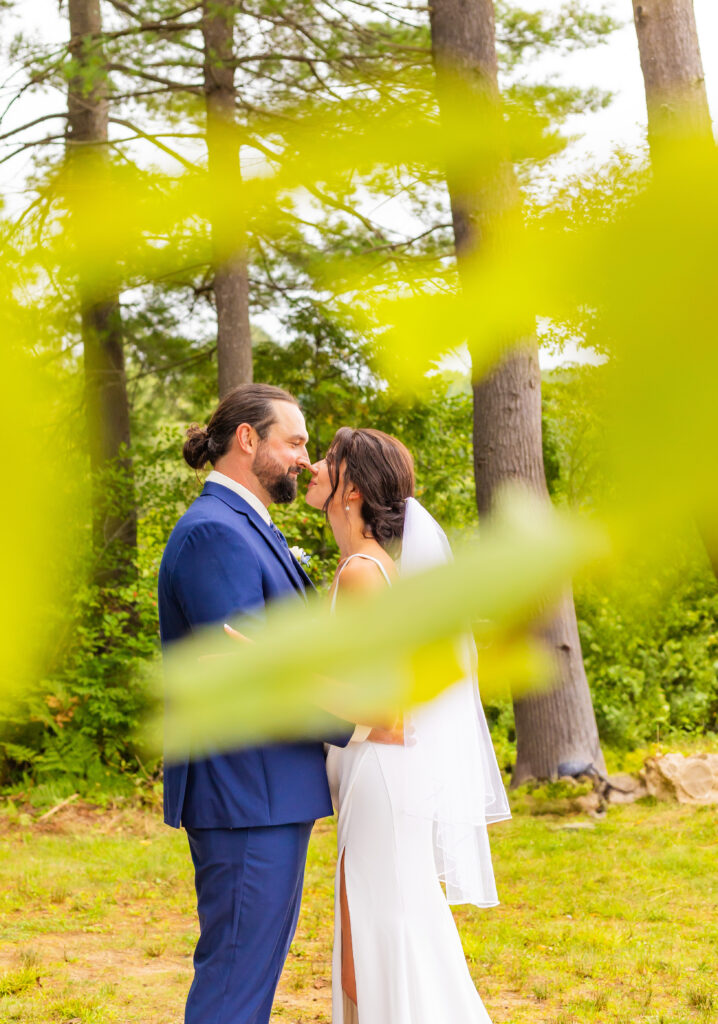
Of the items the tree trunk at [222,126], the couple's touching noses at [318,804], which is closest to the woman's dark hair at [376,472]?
the couple's touching noses at [318,804]

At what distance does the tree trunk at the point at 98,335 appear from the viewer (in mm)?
515

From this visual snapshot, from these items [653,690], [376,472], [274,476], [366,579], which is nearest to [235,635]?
[366,579]

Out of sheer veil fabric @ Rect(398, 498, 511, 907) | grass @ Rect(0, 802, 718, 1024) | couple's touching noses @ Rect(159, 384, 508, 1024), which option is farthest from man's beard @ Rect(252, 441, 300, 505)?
grass @ Rect(0, 802, 718, 1024)

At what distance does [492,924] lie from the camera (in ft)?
14.3

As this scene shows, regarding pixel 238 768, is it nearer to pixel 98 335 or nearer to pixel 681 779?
pixel 98 335

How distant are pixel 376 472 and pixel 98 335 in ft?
4.09

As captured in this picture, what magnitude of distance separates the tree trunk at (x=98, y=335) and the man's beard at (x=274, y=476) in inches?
14.3

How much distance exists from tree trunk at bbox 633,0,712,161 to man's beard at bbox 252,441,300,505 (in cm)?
59

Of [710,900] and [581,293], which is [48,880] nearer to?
[710,900]

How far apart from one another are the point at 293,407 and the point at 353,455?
6.2 inches

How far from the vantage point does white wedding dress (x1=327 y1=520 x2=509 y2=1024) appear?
231 cm

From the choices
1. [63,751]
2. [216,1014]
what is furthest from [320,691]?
[63,751]

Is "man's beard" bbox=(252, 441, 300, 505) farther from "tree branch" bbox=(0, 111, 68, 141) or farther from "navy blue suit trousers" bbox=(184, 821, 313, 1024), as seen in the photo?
"navy blue suit trousers" bbox=(184, 821, 313, 1024)

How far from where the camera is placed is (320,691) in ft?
0.93
